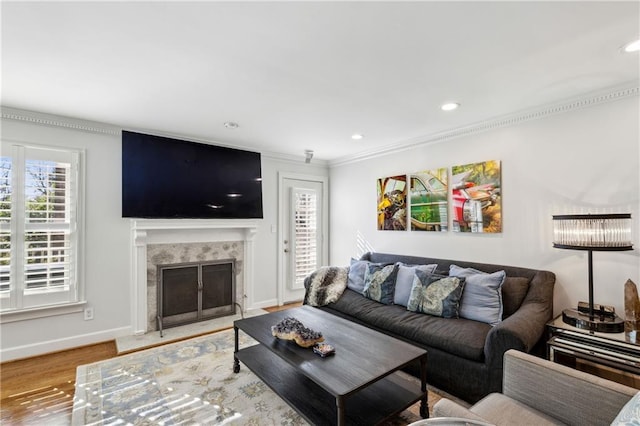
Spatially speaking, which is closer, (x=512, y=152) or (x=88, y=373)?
(x=88, y=373)

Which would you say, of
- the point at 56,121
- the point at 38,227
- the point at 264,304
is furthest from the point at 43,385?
the point at 264,304

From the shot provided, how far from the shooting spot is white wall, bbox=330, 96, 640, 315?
7.96 ft

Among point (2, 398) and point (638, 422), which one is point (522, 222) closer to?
point (638, 422)

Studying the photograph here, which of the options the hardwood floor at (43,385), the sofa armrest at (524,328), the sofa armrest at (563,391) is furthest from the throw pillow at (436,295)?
the hardwood floor at (43,385)

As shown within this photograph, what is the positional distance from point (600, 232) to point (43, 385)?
4.42 meters

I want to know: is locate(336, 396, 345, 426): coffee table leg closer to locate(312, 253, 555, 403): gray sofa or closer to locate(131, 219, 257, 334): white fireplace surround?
locate(312, 253, 555, 403): gray sofa

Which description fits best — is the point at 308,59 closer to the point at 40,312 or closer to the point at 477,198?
the point at 477,198

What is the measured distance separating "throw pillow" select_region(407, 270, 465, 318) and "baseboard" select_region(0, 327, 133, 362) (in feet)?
10.4

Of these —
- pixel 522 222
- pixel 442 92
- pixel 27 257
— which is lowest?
pixel 27 257

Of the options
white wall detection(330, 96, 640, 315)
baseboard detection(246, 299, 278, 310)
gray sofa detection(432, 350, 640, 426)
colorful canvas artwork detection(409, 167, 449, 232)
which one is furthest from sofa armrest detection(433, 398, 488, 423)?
baseboard detection(246, 299, 278, 310)

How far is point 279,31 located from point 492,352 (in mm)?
2416

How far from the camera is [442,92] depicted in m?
2.53

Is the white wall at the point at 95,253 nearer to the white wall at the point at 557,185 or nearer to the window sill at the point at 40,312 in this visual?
the window sill at the point at 40,312

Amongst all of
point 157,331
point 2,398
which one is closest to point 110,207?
point 157,331
